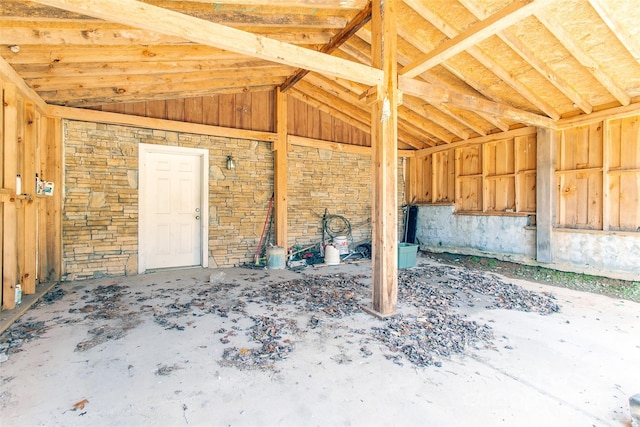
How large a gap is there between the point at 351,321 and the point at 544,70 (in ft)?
13.2

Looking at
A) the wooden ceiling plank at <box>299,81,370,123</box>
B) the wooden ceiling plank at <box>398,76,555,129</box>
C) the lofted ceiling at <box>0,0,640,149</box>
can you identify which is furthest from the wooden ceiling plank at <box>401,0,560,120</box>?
the wooden ceiling plank at <box>299,81,370,123</box>

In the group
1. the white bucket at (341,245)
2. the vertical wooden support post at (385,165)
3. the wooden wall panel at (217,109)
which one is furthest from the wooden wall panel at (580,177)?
the wooden wall panel at (217,109)

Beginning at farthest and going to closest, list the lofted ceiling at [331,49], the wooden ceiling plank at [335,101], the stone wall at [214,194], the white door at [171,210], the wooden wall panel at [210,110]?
the wooden ceiling plank at [335,101] < the wooden wall panel at [210,110] < the white door at [171,210] < the stone wall at [214,194] < the lofted ceiling at [331,49]

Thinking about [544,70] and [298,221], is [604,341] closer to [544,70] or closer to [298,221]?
[544,70]

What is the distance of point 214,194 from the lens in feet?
18.1

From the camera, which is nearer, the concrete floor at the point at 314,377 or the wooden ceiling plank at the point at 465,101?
the concrete floor at the point at 314,377

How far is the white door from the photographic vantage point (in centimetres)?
510

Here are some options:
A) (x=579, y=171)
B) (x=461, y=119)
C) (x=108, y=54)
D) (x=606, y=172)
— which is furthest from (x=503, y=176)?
(x=108, y=54)

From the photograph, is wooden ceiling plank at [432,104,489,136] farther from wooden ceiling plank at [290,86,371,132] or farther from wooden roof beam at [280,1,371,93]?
wooden roof beam at [280,1,371,93]

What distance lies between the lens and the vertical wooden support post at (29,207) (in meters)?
3.67

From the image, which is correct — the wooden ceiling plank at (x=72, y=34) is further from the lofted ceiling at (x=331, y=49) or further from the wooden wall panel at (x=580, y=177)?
the wooden wall panel at (x=580, y=177)

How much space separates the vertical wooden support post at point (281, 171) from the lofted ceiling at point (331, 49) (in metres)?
0.72

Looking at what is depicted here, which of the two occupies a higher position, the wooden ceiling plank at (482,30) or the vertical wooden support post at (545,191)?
the wooden ceiling plank at (482,30)

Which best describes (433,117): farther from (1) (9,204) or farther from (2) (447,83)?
(1) (9,204)
